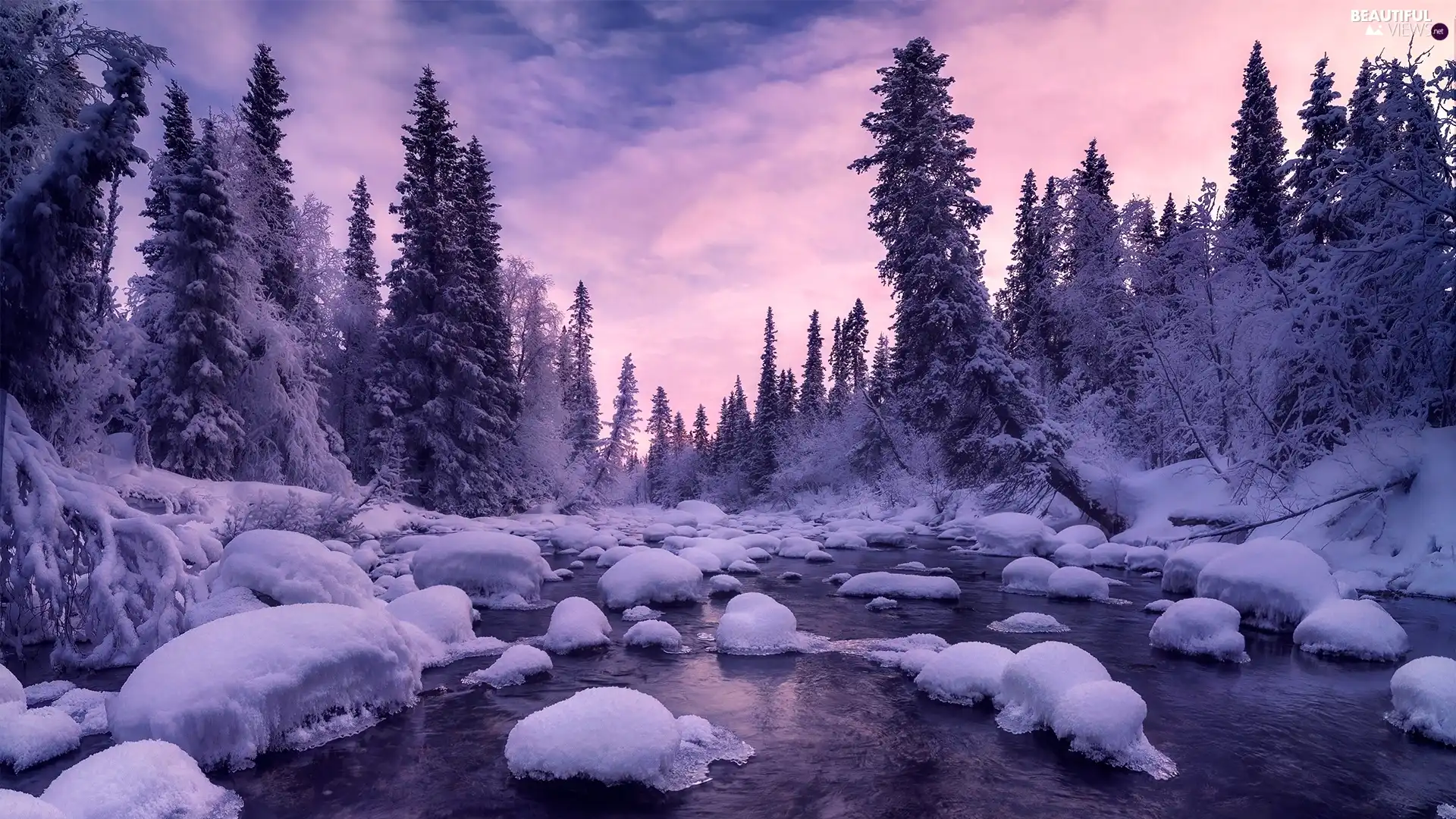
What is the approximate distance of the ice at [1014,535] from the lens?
19.3 meters

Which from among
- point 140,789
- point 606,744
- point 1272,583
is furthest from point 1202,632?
point 140,789

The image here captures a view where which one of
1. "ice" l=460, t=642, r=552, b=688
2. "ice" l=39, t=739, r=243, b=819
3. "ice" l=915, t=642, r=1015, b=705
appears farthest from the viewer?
"ice" l=460, t=642, r=552, b=688

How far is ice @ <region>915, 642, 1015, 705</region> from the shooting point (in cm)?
698

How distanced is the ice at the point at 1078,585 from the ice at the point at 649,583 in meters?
6.39

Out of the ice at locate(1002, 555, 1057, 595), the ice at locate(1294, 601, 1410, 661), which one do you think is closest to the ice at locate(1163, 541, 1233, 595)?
the ice at locate(1002, 555, 1057, 595)

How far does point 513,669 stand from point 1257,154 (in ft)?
109

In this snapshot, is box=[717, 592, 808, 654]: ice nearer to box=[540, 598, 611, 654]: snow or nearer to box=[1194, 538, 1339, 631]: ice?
box=[540, 598, 611, 654]: snow

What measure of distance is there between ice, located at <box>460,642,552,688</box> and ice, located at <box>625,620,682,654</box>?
4.40ft

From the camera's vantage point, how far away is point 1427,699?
6145 millimetres

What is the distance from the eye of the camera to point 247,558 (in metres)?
7.74

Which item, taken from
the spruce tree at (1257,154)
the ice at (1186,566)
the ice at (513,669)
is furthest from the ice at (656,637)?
the spruce tree at (1257,154)

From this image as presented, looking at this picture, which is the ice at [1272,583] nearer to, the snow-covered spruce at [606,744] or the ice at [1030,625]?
the ice at [1030,625]

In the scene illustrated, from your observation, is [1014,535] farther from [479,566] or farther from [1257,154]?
[1257,154]

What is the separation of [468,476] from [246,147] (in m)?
13.0
